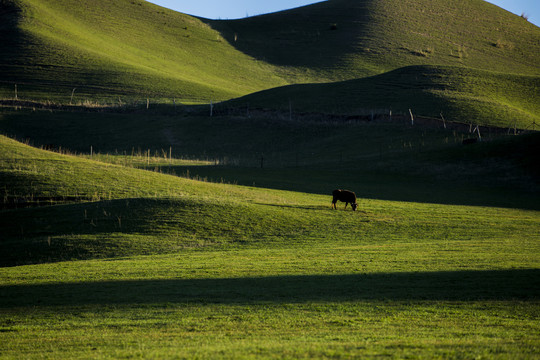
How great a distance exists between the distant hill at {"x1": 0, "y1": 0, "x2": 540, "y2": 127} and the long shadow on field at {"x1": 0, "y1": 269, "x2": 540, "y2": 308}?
204ft

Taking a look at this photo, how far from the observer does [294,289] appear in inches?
620

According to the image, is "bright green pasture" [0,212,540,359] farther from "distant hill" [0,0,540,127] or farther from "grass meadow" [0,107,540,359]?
"distant hill" [0,0,540,127]

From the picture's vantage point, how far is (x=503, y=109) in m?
77.2

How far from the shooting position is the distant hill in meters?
88.6

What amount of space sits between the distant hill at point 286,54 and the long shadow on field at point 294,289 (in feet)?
204

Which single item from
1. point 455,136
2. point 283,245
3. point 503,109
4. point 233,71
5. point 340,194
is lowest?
point 283,245

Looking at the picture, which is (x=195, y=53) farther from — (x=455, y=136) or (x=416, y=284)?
(x=416, y=284)

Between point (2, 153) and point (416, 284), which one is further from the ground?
point (2, 153)

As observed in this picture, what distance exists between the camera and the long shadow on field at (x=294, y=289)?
14.6 meters

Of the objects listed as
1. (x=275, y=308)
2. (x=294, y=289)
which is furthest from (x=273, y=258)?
(x=275, y=308)

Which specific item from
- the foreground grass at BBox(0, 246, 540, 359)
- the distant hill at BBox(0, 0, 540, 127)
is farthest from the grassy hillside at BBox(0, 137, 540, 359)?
the distant hill at BBox(0, 0, 540, 127)

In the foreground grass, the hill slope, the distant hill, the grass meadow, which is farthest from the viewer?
the hill slope

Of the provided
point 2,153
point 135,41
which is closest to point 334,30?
point 135,41

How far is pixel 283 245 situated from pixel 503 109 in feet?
209
